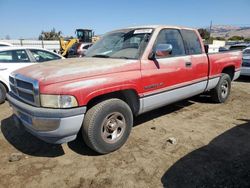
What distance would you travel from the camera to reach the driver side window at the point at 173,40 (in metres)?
4.46

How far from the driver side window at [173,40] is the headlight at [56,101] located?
2046 mm

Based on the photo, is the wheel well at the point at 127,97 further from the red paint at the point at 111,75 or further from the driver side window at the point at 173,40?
the driver side window at the point at 173,40

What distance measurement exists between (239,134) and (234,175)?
156 cm

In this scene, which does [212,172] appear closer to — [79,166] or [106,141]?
[106,141]

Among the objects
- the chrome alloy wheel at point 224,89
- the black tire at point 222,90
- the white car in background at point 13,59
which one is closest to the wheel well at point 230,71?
the black tire at point 222,90

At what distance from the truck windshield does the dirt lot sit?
1.50 metres

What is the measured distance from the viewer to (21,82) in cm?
353

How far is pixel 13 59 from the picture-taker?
6.77 m

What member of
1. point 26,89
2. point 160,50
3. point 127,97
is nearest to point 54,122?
point 26,89

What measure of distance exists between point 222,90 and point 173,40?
250 centimetres

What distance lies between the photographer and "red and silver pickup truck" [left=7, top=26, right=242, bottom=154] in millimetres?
3105

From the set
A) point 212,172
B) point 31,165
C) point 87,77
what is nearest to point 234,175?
point 212,172

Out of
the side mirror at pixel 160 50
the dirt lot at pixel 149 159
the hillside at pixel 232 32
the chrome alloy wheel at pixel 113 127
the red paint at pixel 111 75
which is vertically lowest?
the dirt lot at pixel 149 159

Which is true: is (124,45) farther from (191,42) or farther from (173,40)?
(191,42)
